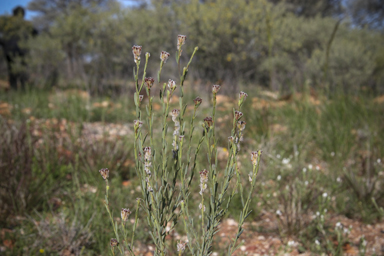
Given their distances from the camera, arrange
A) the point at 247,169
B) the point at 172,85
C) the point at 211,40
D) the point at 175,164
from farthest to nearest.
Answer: the point at 211,40 → the point at 247,169 → the point at 175,164 → the point at 172,85

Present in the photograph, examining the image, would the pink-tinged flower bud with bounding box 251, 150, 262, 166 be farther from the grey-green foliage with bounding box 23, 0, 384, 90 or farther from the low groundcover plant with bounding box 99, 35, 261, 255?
the grey-green foliage with bounding box 23, 0, 384, 90

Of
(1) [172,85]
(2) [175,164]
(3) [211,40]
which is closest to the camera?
(1) [172,85]

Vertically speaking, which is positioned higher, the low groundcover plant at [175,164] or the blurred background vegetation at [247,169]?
the low groundcover plant at [175,164]

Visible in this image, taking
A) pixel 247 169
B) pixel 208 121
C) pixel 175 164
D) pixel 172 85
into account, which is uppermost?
pixel 172 85

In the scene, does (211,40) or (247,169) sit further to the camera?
(211,40)

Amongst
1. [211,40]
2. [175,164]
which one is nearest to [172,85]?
[175,164]

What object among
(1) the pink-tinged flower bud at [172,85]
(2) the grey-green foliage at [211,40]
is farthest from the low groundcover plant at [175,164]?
(2) the grey-green foliage at [211,40]

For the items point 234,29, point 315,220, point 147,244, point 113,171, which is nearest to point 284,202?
point 315,220

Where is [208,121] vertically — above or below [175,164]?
above

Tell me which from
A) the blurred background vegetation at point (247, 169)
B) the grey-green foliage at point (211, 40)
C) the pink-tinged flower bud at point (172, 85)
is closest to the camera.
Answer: the pink-tinged flower bud at point (172, 85)

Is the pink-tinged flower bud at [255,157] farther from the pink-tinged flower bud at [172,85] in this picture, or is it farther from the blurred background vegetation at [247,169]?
the blurred background vegetation at [247,169]

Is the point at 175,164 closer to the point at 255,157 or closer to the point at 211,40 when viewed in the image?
the point at 255,157

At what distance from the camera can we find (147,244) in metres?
1.89

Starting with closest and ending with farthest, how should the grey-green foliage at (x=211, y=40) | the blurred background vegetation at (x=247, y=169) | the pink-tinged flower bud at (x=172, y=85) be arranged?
the pink-tinged flower bud at (x=172, y=85) → the blurred background vegetation at (x=247, y=169) → the grey-green foliage at (x=211, y=40)
